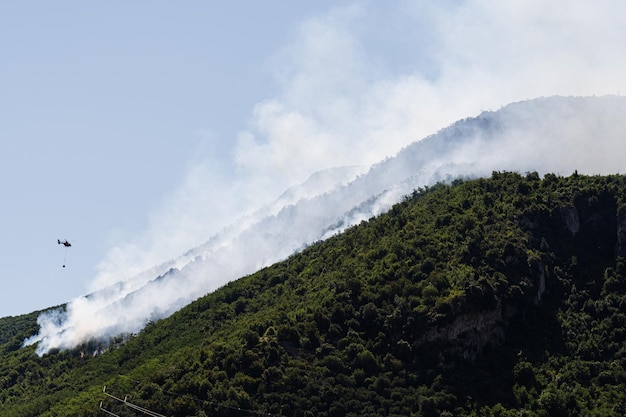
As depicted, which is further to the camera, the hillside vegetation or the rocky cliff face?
the rocky cliff face

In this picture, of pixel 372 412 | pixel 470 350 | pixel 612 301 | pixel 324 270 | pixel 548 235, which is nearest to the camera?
pixel 372 412

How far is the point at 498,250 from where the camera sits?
6565 inches

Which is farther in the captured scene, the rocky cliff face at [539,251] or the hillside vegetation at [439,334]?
the rocky cliff face at [539,251]

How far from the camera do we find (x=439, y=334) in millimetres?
150625

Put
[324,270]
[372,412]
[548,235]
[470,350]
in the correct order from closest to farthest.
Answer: [372,412]
[470,350]
[548,235]
[324,270]

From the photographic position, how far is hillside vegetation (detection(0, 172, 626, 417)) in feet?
462

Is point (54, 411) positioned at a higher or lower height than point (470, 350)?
higher

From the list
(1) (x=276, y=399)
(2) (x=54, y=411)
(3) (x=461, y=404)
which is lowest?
(3) (x=461, y=404)

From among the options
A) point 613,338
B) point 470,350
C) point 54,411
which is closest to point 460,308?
point 470,350

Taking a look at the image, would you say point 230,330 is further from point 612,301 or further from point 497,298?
point 612,301

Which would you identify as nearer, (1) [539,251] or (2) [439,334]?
(2) [439,334]

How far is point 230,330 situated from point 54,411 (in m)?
38.3

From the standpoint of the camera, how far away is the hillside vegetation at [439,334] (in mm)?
140875

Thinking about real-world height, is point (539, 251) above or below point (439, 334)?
above
